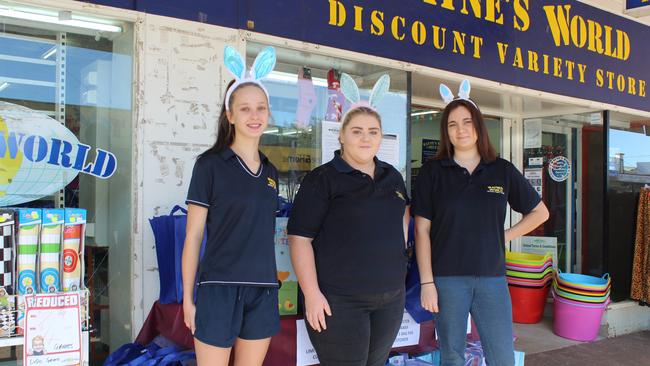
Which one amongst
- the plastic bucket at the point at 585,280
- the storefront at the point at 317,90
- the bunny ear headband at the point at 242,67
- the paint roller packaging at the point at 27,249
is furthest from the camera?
the plastic bucket at the point at 585,280

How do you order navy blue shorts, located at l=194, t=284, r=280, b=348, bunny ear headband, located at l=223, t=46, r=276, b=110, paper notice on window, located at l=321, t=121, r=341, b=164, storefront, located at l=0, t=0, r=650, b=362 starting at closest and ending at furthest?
navy blue shorts, located at l=194, t=284, r=280, b=348 < bunny ear headband, located at l=223, t=46, r=276, b=110 < storefront, located at l=0, t=0, r=650, b=362 < paper notice on window, located at l=321, t=121, r=341, b=164

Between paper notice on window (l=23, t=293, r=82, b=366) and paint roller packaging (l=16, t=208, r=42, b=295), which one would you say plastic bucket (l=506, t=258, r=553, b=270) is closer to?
paper notice on window (l=23, t=293, r=82, b=366)

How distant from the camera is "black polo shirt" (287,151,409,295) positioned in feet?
6.95

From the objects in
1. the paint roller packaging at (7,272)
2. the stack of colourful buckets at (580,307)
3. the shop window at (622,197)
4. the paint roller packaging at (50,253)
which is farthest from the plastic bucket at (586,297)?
the paint roller packaging at (7,272)

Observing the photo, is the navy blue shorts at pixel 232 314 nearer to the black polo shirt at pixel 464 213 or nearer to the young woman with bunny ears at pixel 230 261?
the young woman with bunny ears at pixel 230 261

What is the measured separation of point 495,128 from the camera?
6.03 metres

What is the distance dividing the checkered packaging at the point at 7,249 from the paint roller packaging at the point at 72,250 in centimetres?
18

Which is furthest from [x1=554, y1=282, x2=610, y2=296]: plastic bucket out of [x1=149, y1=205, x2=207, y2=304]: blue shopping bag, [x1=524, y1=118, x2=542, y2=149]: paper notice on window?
[x1=149, y1=205, x2=207, y2=304]: blue shopping bag

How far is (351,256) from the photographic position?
2117 millimetres

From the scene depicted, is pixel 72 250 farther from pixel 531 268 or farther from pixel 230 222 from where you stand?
pixel 531 268

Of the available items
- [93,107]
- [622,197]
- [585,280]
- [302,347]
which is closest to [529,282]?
[585,280]

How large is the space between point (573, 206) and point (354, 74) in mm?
3264

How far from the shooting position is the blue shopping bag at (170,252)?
8.24 feet

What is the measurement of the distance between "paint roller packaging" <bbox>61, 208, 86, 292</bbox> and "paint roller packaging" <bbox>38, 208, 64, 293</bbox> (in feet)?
0.09
